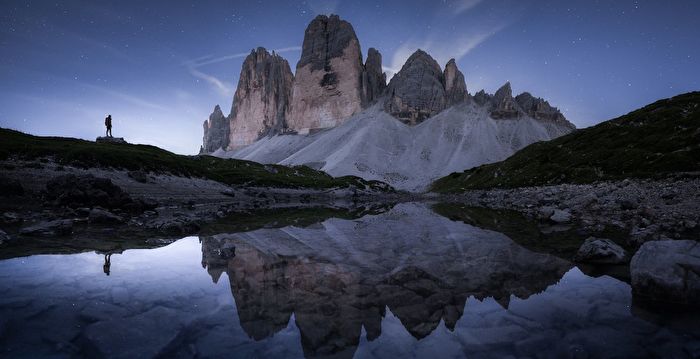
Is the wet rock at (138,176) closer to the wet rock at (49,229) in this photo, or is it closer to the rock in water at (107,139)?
the wet rock at (49,229)

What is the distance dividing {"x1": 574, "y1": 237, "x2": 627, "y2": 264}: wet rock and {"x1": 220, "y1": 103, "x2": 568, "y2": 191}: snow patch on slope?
123193mm

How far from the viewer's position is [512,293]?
23.4 ft

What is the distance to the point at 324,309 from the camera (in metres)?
6.24

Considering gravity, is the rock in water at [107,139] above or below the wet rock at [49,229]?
above

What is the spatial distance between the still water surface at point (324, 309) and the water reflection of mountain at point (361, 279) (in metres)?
0.04

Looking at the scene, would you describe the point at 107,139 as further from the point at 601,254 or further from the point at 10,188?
the point at 601,254

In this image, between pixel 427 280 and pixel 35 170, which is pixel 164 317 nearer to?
pixel 427 280

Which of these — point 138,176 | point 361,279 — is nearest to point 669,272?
point 361,279

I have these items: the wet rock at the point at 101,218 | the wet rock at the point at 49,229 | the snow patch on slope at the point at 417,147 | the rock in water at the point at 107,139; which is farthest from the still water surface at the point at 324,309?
the snow patch on slope at the point at 417,147

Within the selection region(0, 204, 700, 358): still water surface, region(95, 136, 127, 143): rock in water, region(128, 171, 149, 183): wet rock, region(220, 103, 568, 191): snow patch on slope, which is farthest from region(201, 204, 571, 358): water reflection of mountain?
region(220, 103, 568, 191): snow patch on slope

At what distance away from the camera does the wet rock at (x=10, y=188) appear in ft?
74.3

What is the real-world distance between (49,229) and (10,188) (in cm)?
1411

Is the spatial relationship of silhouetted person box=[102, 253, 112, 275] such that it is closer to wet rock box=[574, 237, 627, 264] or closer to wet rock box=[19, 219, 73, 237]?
wet rock box=[19, 219, 73, 237]

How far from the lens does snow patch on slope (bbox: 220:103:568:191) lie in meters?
152
